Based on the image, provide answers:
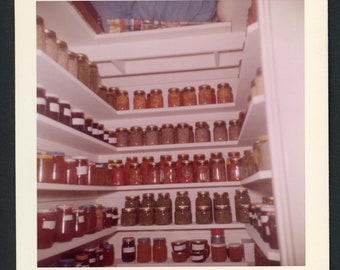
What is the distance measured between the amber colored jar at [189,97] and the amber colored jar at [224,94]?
0.17 metres

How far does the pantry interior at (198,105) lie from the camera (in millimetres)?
984

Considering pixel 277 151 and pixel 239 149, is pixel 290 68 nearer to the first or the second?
pixel 277 151

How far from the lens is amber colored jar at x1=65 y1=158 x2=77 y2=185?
149 centimetres

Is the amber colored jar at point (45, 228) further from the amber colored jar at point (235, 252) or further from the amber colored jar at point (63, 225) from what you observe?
the amber colored jar at point (235, 252)

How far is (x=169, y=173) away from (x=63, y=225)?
878mm

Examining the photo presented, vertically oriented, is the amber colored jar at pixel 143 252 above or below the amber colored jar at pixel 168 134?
below

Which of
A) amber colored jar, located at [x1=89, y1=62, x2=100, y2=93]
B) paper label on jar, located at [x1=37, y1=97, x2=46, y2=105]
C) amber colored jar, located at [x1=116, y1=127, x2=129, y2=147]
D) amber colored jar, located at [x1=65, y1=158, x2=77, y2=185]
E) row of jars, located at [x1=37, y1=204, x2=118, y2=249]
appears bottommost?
row of jars, located at [x1=37, y1=204, x2=118, y2=249]

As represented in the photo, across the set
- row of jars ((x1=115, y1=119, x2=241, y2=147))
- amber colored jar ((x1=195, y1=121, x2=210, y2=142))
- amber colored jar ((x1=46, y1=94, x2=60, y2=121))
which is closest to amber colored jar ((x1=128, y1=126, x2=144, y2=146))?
row of jars ((x1=115, y1=119, x2=241, y2=147))

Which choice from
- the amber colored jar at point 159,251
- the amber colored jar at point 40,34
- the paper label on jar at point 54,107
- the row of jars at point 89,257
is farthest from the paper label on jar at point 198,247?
the amber colored jar at point 40,34

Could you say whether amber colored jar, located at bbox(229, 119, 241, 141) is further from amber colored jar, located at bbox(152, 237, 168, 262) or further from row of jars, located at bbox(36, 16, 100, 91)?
row of jars, located at bbox(36, 16, 100, 91)

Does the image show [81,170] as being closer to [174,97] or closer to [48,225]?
[48,225]

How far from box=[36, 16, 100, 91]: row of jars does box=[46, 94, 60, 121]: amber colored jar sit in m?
0.17

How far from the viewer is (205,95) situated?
217 cm

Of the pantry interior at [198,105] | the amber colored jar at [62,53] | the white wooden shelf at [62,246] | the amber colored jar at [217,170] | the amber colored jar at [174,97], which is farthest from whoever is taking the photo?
the amber colored jar at [174,97]
